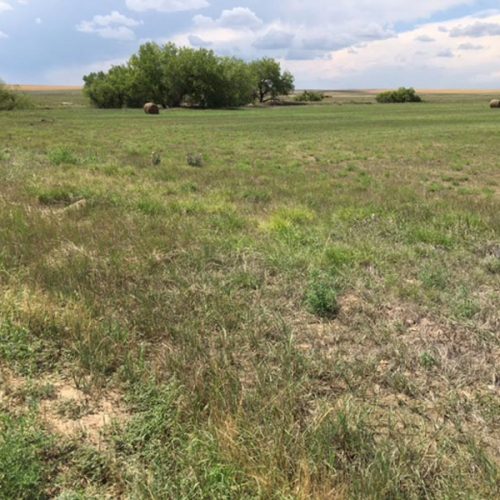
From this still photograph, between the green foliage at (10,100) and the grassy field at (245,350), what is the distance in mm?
58755

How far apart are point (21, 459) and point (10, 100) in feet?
221

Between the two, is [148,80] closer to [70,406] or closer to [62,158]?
[62,158]

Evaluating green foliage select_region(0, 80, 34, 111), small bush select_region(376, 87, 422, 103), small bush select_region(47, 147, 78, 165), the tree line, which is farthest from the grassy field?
small bush select_region(376, 87, 422, 103)

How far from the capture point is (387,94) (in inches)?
4090

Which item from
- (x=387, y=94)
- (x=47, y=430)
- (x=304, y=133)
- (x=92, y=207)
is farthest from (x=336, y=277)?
(x=387, y=94)

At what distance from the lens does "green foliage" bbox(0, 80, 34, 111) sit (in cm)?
5966

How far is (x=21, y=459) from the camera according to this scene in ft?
8.93

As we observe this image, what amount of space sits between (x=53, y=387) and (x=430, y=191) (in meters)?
11.3

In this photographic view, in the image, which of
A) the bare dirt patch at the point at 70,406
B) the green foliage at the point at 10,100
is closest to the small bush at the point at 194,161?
the bare dirt patch at the point at 70,406

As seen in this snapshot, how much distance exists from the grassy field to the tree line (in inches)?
3133

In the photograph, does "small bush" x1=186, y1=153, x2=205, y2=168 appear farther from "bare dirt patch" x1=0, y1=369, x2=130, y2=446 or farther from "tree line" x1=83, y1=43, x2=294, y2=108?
"tree line" x1=83, y1=43, x2=294, y2=108

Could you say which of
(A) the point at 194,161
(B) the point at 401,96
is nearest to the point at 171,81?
(B) the point at 401,96

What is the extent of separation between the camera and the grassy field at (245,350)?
9.23 feet

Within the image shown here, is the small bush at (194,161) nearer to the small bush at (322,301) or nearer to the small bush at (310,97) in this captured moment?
Result: the small bush at (322,301)
